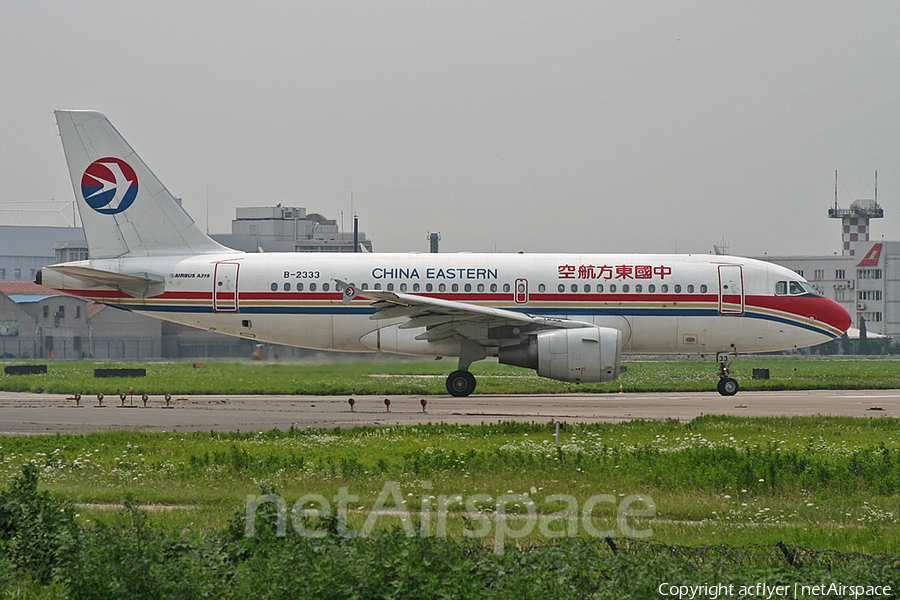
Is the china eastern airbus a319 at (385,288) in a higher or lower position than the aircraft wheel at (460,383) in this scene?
higher

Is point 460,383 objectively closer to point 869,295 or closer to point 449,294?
point 449,294

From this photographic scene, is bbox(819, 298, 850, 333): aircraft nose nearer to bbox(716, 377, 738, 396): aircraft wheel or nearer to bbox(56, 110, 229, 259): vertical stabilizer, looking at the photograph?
bbox(716, 377, 738, 396): aircraft wheel

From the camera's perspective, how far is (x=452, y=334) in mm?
28328

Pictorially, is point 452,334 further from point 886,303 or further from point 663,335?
point 886,303

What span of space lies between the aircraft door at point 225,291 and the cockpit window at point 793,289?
16376 millimetres

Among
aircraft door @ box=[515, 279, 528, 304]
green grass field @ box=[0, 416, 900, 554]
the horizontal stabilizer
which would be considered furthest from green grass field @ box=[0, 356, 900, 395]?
green grass field @ box=[0, 416, 900, 554]

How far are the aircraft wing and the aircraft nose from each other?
7699 millimetres

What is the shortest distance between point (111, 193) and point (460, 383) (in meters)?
12.0

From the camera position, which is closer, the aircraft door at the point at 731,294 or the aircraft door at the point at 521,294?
the aircraft door at the point at 521,294

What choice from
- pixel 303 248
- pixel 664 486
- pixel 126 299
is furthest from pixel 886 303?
pixel 664 486

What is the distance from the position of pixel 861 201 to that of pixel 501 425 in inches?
6073

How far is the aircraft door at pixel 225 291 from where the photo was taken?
2869 cm

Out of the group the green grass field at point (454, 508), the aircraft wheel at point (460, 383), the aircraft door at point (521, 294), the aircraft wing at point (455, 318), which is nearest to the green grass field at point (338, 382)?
the aircraft wheel at point (460, 383)

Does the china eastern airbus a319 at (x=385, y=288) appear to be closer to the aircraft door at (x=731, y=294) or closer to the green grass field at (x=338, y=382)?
the aircraft door at (x=731, y=294)
